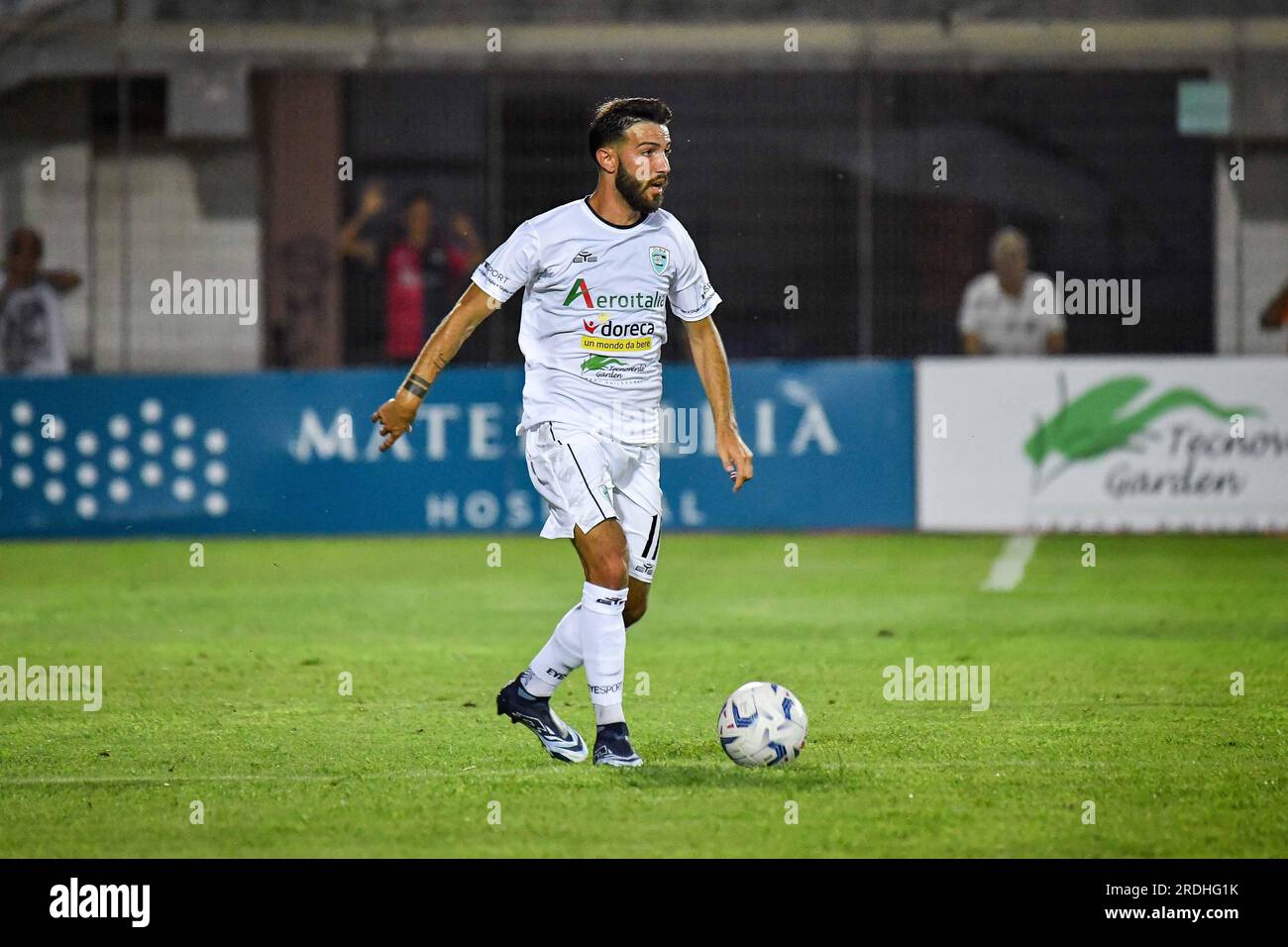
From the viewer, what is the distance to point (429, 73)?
16891mm

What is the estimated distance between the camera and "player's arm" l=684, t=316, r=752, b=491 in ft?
24.6

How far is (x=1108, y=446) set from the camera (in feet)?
51.2

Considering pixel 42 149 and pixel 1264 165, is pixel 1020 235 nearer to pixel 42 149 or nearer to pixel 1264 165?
pixel 1264 165

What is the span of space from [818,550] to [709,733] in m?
7.65

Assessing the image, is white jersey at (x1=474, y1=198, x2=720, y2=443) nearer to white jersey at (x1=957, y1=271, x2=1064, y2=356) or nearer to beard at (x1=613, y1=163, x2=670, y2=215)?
beard at (x1=613, y1=163, x2=670, y2=215)

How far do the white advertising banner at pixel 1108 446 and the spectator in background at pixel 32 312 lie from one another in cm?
664

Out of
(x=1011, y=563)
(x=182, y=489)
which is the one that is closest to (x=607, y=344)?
(x=1011, y=563)

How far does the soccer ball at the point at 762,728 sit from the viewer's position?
702 centimetres

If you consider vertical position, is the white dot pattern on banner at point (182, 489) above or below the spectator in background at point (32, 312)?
below

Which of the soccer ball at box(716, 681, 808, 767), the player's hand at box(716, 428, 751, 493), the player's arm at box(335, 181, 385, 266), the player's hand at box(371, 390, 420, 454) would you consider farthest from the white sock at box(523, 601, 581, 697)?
the player's arm at box(335, 181, 385, 266)
